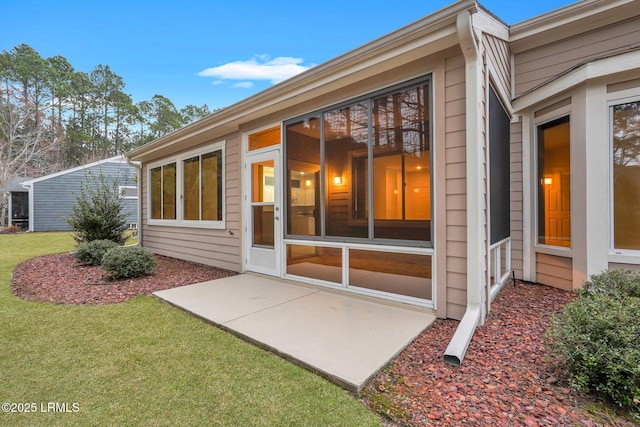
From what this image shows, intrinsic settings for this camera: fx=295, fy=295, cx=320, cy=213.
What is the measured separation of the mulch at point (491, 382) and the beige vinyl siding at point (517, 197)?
882 millimetres

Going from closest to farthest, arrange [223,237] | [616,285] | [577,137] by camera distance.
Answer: [616,285] → [577,137] → [223,237]

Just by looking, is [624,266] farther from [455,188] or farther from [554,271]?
[455,188]

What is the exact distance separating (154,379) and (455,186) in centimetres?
299

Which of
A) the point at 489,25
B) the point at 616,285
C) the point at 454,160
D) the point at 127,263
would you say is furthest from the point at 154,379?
the point at 489,25

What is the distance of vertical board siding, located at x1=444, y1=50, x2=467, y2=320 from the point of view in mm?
2857

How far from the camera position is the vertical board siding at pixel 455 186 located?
2857mm

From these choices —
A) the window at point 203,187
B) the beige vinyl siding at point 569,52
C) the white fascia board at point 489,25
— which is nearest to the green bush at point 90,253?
the window at point 203,187

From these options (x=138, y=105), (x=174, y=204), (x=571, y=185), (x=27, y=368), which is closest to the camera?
(x=27, y=368)

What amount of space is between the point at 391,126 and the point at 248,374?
2823mm

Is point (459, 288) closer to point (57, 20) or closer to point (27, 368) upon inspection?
point (27, 368)

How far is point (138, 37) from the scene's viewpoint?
51.8ft

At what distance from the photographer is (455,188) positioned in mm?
2904

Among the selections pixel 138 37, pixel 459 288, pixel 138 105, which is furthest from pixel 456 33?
pixel 138 105

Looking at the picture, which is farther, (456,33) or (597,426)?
(456,33)
